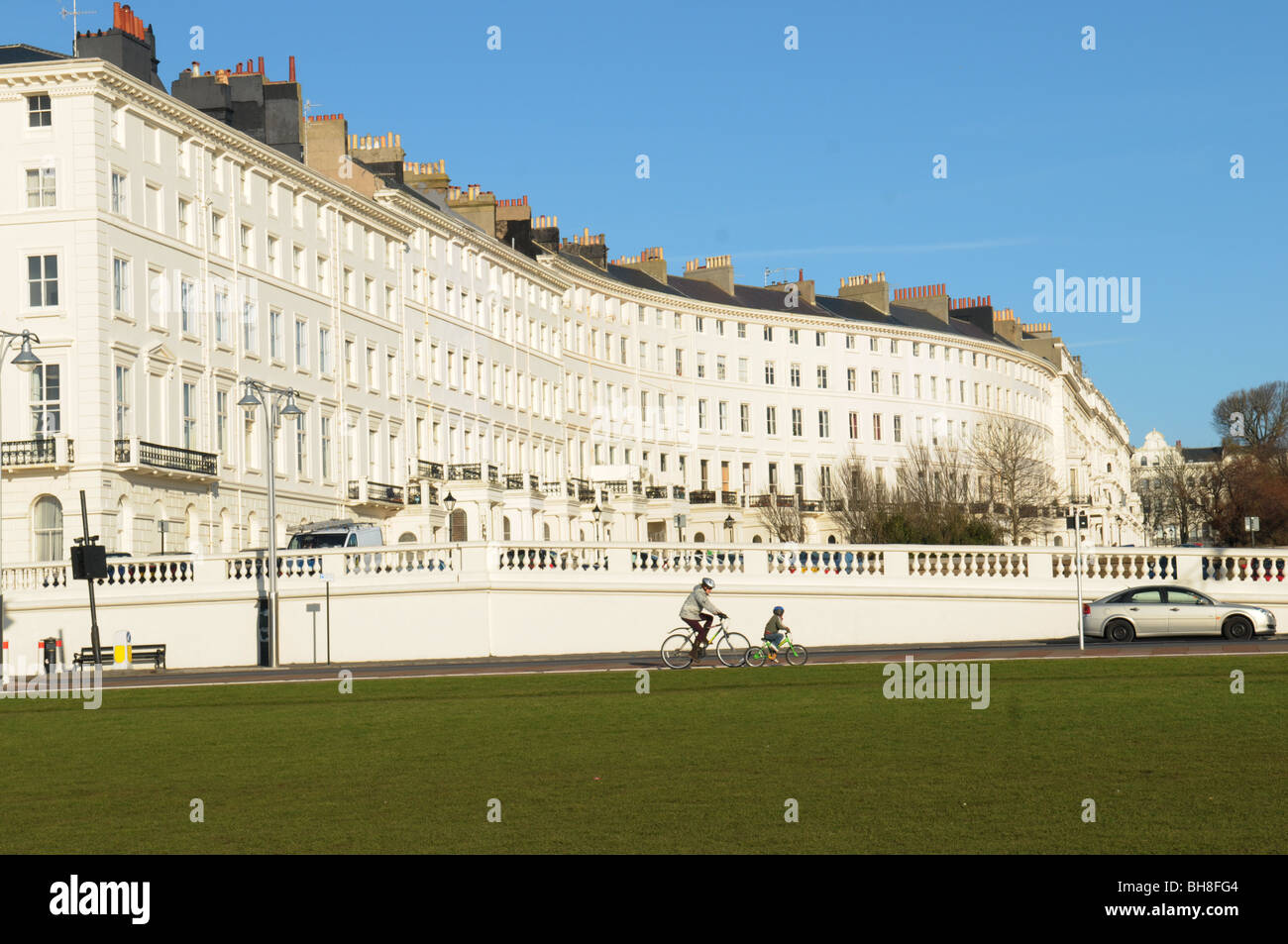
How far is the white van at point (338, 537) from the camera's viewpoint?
50969 mm

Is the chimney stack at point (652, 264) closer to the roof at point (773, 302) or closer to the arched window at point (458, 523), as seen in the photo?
the roof at point (773, 302)

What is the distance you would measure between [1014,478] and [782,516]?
14.7m

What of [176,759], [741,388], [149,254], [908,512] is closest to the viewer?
[176,759]

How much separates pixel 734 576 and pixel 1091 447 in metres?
133

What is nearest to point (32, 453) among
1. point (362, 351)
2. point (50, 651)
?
point (50, 651)

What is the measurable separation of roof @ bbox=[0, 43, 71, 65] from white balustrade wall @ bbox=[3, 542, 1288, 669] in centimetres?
2353

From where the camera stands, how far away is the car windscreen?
168 ft

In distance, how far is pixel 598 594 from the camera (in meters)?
44.6

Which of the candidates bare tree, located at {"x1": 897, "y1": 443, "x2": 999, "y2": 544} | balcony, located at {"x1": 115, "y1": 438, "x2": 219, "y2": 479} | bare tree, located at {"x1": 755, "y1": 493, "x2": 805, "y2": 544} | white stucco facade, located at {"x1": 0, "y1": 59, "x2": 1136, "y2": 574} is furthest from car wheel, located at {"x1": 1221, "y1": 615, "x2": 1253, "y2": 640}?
bare tree, located at {"x1": 755, "y1": 493, "x2": 805, "y2": 544}

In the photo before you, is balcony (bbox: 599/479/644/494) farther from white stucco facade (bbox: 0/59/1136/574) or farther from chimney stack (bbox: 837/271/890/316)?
chimney stack (bbox: 837/271/890/316)

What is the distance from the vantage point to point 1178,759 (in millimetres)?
14938

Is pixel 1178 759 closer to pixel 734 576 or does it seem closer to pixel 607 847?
pixel 607 847

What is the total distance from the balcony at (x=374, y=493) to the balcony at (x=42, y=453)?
17.7 meters
